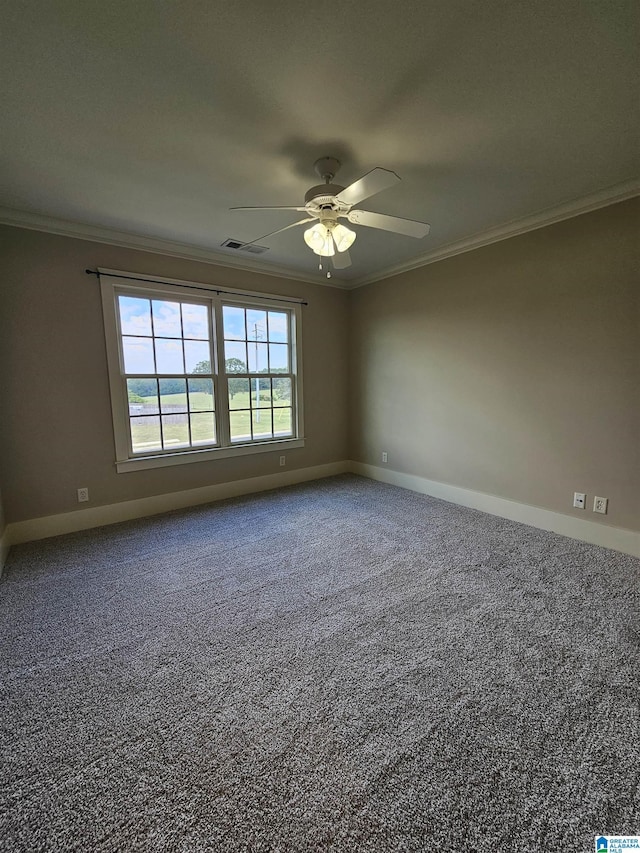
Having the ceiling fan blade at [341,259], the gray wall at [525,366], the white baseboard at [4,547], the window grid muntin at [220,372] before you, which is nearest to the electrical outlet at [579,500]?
the gray wall at [525,366]

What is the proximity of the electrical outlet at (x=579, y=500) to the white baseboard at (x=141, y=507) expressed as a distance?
282cm

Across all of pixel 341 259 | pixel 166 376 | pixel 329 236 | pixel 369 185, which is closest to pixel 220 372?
pixel 166 376

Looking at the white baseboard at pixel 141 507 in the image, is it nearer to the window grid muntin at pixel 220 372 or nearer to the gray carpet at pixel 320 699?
the gray carpet at pixel 320 699

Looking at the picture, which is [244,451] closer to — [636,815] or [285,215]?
[285,215]

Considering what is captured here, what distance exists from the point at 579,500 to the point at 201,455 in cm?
350

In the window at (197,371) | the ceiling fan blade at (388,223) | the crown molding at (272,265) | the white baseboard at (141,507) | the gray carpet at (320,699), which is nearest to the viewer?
the gray carpet at (320,699)

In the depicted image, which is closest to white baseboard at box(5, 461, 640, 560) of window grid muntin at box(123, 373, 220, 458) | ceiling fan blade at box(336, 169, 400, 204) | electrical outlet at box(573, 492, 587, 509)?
electrical outlet at box(573, 492, 587, 509)

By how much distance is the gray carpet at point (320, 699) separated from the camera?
1052 mm

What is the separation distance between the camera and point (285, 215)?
284 centimetres

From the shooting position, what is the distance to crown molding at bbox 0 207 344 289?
2.76 m

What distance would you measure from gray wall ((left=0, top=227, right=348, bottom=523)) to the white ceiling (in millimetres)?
391

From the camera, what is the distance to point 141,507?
347 centimetres

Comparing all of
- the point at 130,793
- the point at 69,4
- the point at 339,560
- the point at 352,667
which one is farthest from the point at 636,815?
the point at 69,4

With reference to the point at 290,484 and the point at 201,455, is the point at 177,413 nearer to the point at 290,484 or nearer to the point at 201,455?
the point at 201,455
